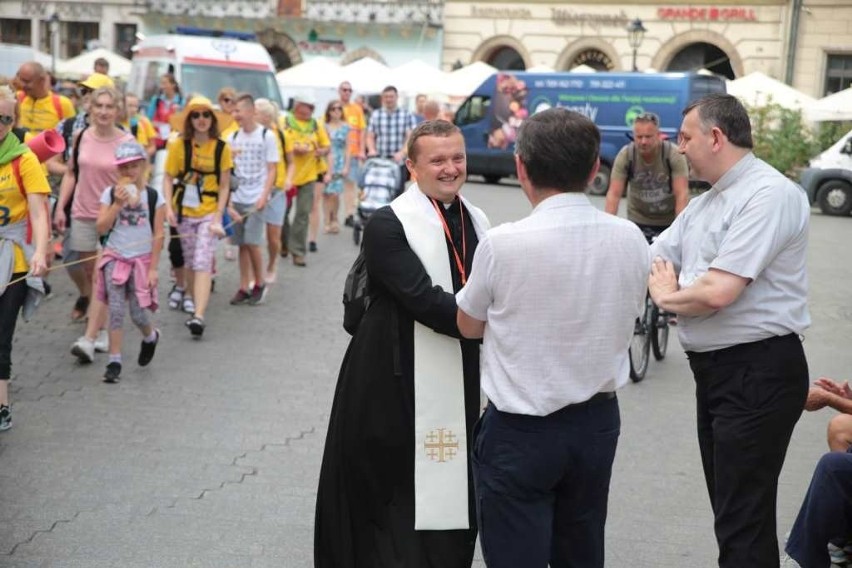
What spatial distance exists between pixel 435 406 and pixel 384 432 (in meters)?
0.19

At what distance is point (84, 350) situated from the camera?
8430 millimetres

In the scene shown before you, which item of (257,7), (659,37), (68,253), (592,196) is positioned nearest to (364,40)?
(257,7)

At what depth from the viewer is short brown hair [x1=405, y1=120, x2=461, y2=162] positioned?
421 centimetres

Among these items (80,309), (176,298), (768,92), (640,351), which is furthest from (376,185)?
(768,92)

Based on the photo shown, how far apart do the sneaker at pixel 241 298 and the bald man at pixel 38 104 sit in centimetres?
218

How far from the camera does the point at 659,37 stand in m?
39.6

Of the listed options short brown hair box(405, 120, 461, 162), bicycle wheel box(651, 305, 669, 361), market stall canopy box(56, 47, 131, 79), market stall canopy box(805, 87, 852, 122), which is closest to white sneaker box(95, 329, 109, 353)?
bicycle wheel box(651, 305, 669, 361)

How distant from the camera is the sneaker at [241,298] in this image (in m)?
11.2

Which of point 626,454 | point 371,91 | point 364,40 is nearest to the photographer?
point 626,454

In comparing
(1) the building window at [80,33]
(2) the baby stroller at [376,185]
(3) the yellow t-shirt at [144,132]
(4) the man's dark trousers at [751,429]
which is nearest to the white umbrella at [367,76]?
(2) the baby stroller at [376,185]

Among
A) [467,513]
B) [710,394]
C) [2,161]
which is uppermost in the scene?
[2,161]

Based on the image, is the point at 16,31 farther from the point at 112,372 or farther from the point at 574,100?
the point at 112,372

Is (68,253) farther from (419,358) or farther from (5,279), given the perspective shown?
(419,358)

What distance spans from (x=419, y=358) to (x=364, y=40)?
4349cm
